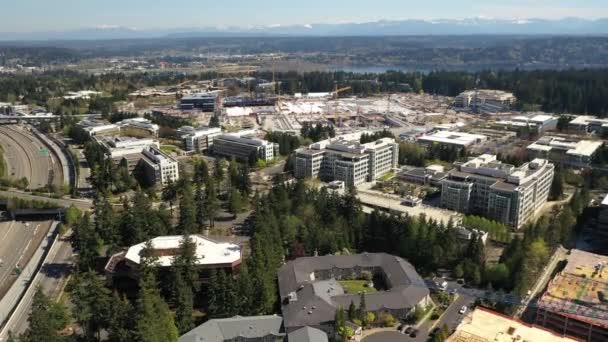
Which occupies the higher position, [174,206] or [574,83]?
[574,83]

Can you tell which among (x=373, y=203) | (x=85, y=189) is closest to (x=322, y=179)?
(x=373, y=203)

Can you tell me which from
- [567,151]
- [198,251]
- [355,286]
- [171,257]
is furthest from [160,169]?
[567,151]

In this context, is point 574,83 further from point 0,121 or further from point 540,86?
point 0,121

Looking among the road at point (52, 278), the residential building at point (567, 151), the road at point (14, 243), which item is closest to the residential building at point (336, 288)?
the road at point (52, 278)

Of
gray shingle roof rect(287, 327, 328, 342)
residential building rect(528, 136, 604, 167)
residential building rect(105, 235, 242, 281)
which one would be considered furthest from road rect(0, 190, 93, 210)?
residential building rect(528, 136, 604, 167)

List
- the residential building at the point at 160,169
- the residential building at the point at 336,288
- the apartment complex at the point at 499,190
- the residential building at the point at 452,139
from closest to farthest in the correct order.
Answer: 1. the residential building at the point at 336,288
2. the apartment complex at the point at 499,190
3. the residential building at the point at 160,169
4. the residential building at the point at 452,139

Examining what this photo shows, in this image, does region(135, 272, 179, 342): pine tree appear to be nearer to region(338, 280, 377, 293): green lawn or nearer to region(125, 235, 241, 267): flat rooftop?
region(125, 235, 241, 267): flat rooftop

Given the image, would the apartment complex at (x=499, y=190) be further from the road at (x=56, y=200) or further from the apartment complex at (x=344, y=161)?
the road at (x=56, y=200)
